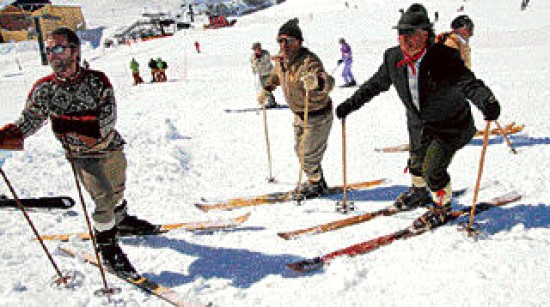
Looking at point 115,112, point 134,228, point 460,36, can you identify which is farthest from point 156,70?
point 115,112

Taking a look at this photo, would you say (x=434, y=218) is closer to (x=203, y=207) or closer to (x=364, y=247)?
(x=364, y=247)

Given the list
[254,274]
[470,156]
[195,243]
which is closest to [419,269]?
[254,274]

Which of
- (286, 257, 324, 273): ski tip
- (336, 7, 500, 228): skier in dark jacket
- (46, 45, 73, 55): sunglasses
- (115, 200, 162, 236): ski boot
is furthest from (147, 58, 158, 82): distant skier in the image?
(286, 257, 324, 273): ski tip

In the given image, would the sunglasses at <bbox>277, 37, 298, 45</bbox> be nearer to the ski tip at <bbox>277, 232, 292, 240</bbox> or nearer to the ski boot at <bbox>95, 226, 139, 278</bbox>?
the ski tip at <bbox>277, 232, 292, 240</bbox>

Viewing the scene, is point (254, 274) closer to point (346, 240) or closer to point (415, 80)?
point (346, 240)

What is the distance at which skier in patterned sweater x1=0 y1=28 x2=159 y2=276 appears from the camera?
2.79 m

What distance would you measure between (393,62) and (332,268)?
6.07 feet

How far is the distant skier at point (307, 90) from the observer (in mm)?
4004

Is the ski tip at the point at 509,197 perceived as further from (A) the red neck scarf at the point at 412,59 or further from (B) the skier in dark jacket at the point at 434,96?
(A) the red neck scarf at the point at 412,59

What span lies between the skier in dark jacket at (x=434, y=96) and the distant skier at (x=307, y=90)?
67 centimetres

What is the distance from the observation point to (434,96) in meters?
2.99

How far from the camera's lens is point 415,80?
9.92 ft

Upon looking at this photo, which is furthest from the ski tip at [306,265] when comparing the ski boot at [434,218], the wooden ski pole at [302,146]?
the wooden ski pole at [302,146]

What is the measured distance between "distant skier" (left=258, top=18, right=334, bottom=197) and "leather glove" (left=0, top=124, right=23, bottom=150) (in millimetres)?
2602
